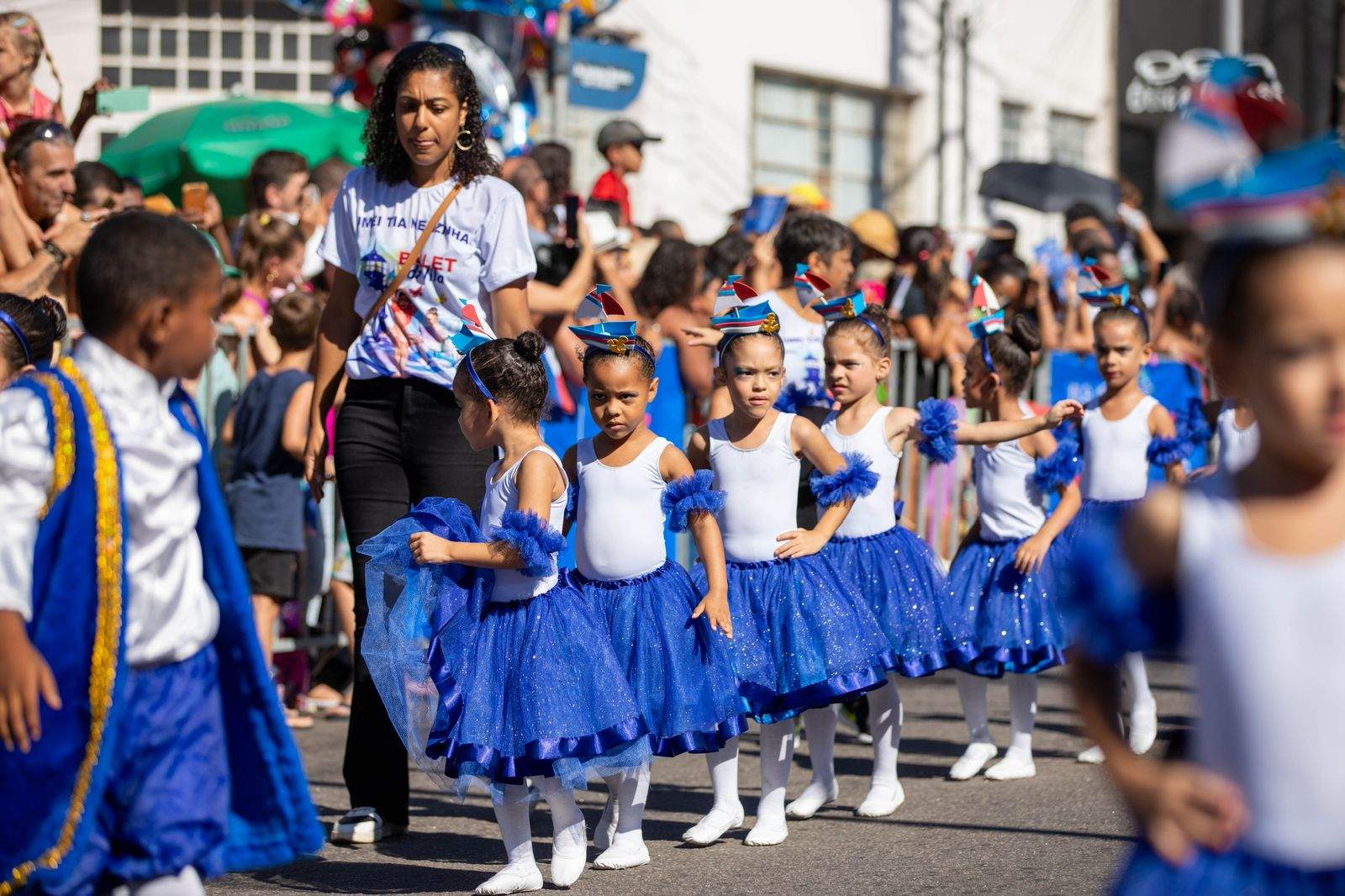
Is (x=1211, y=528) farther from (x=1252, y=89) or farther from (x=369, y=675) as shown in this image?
(x=369, y=675)

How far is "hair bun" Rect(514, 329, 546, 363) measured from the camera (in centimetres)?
565

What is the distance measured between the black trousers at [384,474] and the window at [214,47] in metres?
12.1

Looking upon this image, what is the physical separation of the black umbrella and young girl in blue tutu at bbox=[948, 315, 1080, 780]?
822 cm

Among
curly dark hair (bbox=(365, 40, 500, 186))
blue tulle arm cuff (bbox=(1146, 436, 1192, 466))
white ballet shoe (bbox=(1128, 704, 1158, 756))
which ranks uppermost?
curly dark hair (bbox=(365, 40, 500, 186))

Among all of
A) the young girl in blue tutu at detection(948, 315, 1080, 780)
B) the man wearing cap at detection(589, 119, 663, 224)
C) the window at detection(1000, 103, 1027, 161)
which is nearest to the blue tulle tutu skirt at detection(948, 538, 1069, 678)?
the young girl in blue tutu at detection(948, 315, 1080, 780)

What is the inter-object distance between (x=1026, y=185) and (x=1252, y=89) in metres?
14.1

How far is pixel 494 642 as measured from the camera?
18.1 feet

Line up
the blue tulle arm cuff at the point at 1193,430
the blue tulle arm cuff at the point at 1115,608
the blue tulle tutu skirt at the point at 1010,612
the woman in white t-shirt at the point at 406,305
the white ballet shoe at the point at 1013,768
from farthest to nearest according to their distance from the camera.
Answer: the blue tulle arm cuff at the point at 1193,430 < the blue tulle tutu skirt at the point at 1010,612 < the white ballet shoe at the point at 1013,768 < the woman in white t-shirt at the point at 406,305 < the blue tulle arm cuff at the point at 1115,608

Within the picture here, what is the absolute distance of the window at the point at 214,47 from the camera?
17.2m

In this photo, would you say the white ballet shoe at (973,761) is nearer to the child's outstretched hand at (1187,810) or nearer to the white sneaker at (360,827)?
the white sneaker at (360,827)

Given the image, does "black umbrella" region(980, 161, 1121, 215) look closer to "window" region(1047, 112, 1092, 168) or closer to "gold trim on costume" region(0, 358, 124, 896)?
"window" region(1047, 112, 1092, 168)

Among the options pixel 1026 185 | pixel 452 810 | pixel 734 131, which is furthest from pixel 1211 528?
pixel 734 131

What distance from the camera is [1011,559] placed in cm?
763

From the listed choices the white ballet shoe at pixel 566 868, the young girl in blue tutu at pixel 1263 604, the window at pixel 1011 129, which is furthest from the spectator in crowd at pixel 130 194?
the window at pixel 1011 129
